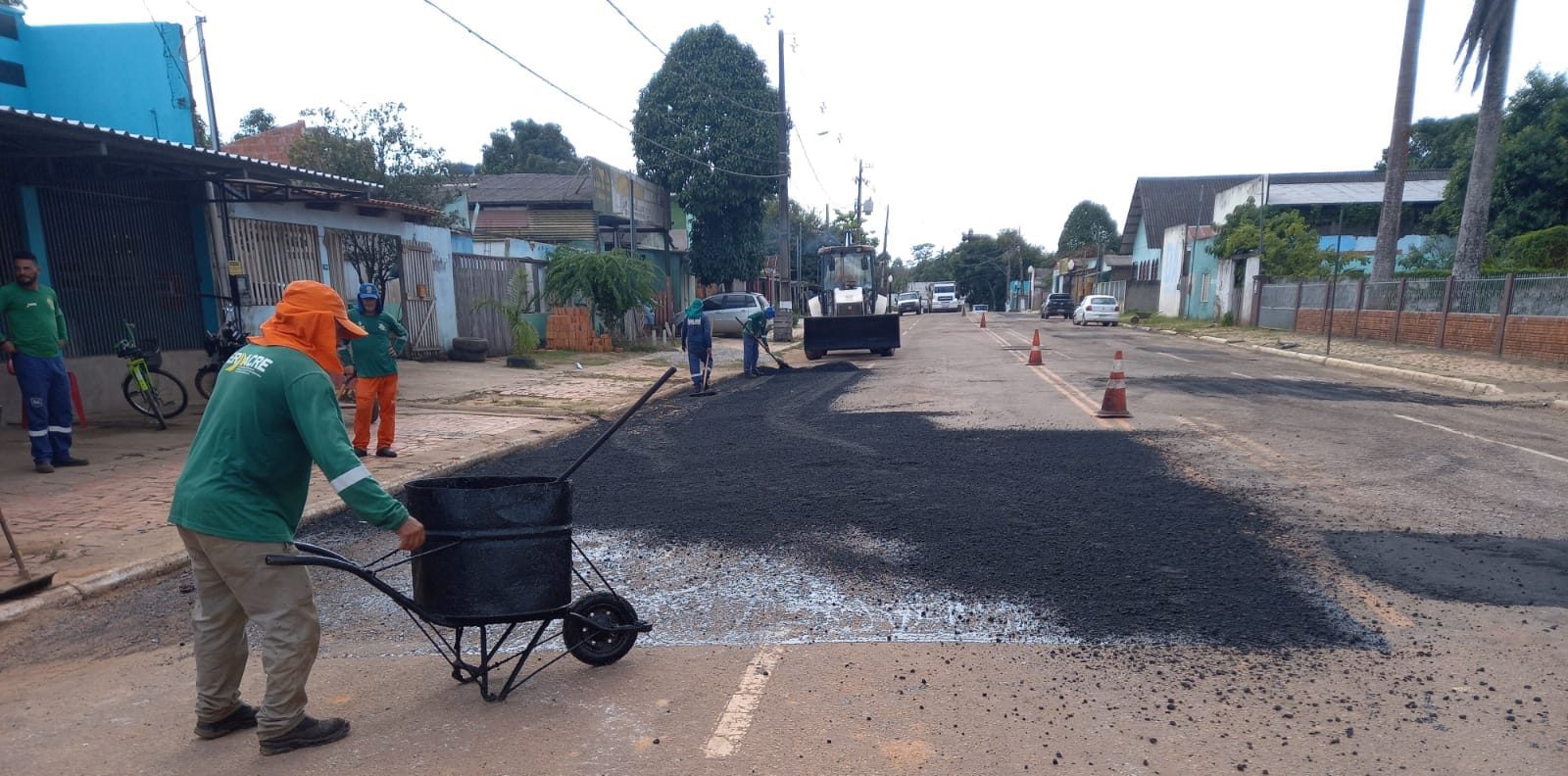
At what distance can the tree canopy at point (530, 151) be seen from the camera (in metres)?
63.1

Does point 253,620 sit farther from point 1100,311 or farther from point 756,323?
point 1100,311

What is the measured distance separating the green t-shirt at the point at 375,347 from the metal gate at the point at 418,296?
8210mm

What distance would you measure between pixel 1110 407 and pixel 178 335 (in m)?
11.8

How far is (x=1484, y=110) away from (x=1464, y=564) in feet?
65.6

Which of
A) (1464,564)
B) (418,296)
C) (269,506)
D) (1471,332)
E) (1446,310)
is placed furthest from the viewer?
(1446,310)

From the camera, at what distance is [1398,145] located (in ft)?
70.3

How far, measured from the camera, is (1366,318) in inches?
886

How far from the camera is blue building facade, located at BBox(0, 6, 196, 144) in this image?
12.4 meters

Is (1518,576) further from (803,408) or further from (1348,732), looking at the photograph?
(803,408)

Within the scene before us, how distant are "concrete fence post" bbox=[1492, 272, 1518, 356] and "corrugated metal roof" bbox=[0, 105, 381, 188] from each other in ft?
66.5

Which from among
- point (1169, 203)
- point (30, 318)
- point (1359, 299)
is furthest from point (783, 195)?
point (1169, 203)

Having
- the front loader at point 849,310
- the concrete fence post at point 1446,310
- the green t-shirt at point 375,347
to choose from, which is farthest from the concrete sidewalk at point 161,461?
the concrete fence post at point 1446,310

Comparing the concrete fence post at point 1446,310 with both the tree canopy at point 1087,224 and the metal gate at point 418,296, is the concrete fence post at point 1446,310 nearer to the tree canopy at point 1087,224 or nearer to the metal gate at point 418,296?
the metal gate at point 418,296

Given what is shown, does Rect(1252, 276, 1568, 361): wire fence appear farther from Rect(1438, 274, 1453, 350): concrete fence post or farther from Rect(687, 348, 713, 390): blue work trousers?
Rect(687, 348, 713, 390): blue work trousers
